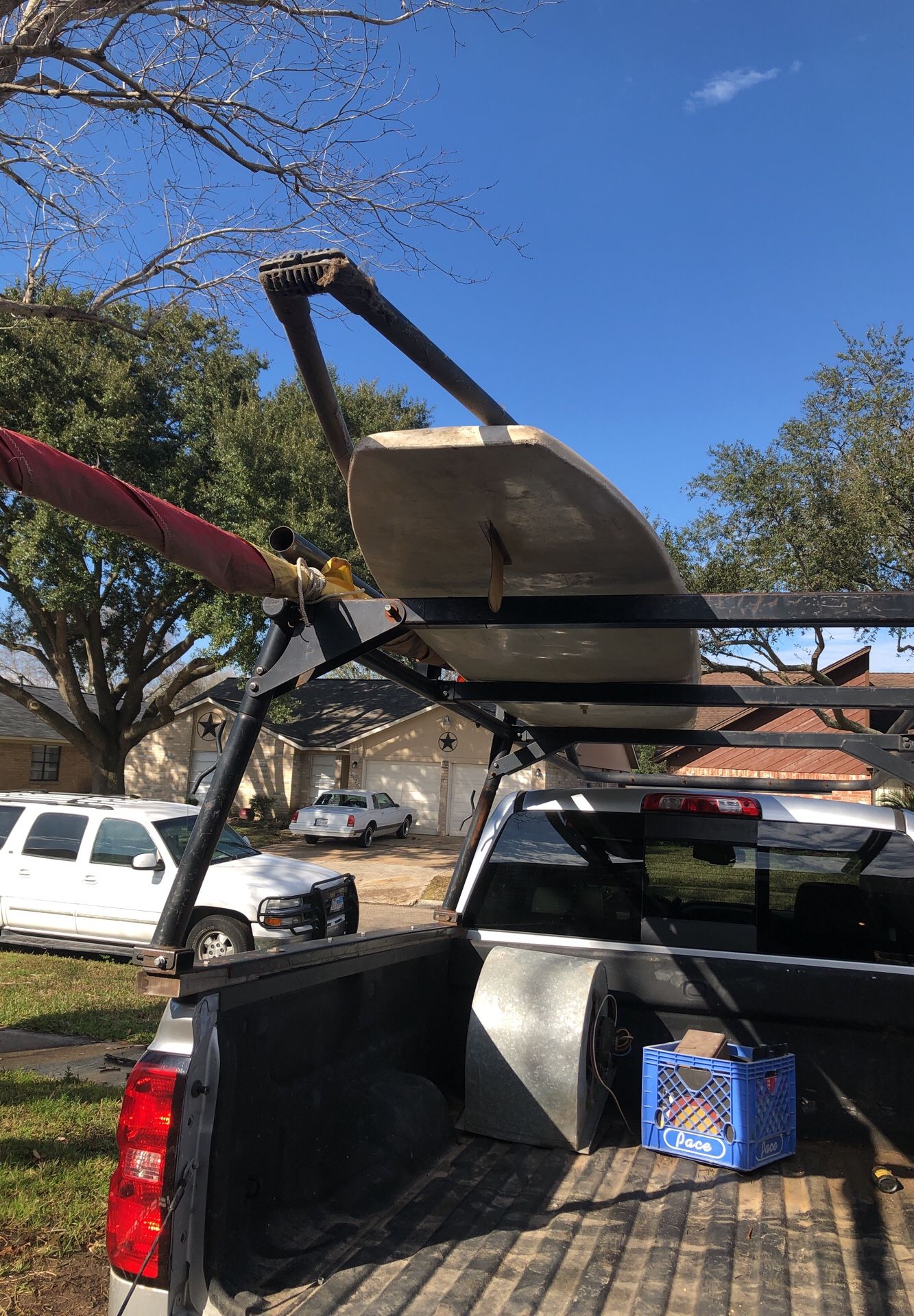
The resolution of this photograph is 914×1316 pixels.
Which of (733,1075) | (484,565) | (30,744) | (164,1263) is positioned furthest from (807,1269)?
(30,744)

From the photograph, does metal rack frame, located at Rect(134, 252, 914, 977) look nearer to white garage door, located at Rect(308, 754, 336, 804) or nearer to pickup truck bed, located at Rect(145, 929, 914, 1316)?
pickup truck bed, located at Rect(145, 929, 914, 1316)

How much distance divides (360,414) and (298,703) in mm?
11961

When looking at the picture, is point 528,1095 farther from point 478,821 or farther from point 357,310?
point 357,310

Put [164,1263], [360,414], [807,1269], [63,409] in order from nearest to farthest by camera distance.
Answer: [164,1263]
[807,1269]
[63,409]
[360,414]

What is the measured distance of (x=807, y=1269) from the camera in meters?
2.63

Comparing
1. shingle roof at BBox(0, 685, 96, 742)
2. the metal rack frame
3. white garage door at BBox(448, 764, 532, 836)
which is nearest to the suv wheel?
the metal rack frame

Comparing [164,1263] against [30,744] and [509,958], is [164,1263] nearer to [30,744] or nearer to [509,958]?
[509,958]

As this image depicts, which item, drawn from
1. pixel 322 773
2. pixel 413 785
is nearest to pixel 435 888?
pixel 413 785

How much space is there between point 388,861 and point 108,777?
751cm

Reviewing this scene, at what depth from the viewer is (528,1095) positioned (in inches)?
130

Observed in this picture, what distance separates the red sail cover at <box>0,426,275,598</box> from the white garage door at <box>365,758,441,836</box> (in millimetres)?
28614

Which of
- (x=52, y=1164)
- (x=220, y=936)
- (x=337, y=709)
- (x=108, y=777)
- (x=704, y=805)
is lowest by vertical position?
(x=52, y=1164)

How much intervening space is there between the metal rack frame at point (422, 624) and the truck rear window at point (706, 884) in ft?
0.91

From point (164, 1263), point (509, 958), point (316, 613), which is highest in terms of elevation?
point (316, 613)
